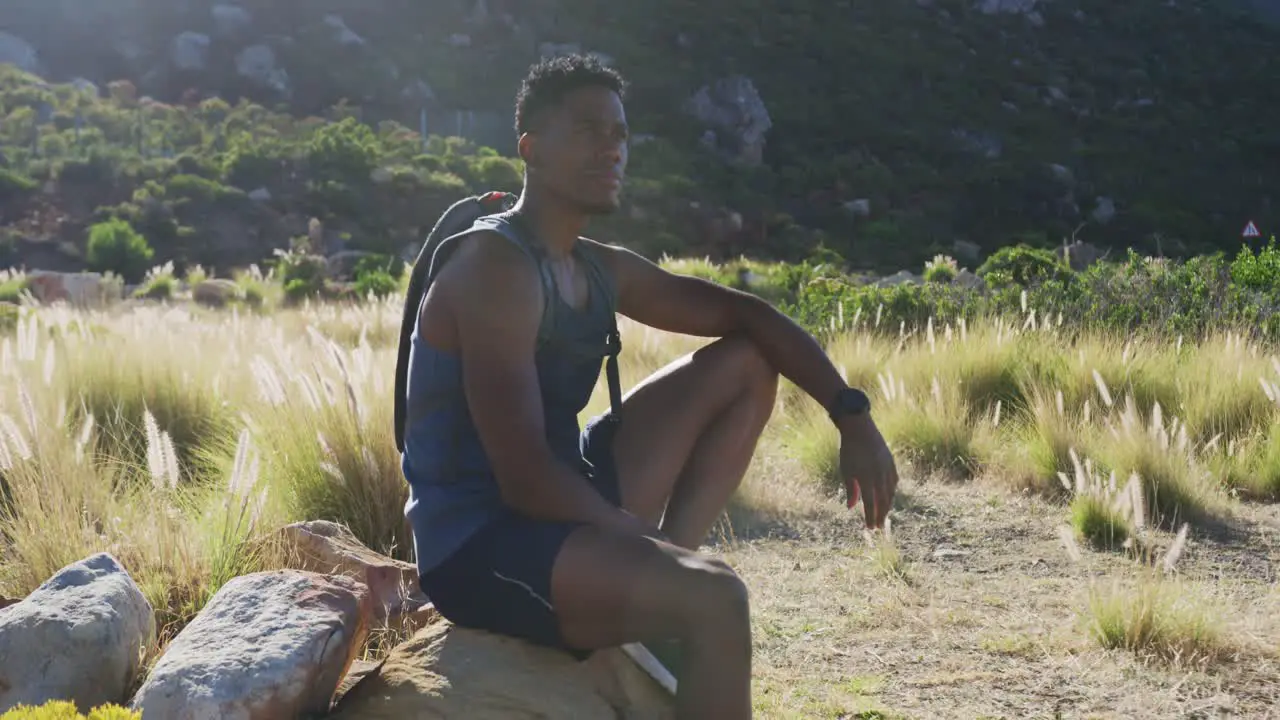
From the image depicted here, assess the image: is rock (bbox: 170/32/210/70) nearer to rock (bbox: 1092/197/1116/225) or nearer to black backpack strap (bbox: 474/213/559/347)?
rock (bbox: 1092/197/1116/225)

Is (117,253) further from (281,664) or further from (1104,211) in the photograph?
(1104,211)

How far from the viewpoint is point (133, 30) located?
4547 cm

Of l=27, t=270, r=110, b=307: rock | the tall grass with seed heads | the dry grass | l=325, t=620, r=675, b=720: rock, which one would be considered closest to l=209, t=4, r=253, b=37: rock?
l=27, t=270, r=110, b=307: rock

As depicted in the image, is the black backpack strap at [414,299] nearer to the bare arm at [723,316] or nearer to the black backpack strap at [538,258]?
the black backpack strap at [538,258]

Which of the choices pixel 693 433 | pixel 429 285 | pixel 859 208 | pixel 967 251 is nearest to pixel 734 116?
pixel 859 208

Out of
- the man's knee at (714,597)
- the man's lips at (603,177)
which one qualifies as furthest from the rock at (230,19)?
the man's knee at (714,597)

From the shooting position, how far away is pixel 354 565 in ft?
11.4

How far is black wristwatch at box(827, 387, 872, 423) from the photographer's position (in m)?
3.08

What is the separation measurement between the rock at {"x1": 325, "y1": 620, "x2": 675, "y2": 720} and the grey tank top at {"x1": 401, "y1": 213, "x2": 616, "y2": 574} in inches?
8.2

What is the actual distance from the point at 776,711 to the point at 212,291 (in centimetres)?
1644

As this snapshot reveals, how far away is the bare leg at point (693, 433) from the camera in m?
3.08

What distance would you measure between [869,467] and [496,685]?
1102 mm

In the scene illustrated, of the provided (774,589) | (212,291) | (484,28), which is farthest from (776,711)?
(484,28)

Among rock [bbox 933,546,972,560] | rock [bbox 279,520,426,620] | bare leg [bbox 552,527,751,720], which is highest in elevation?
bare leg [bbox 552,527,751,720]
